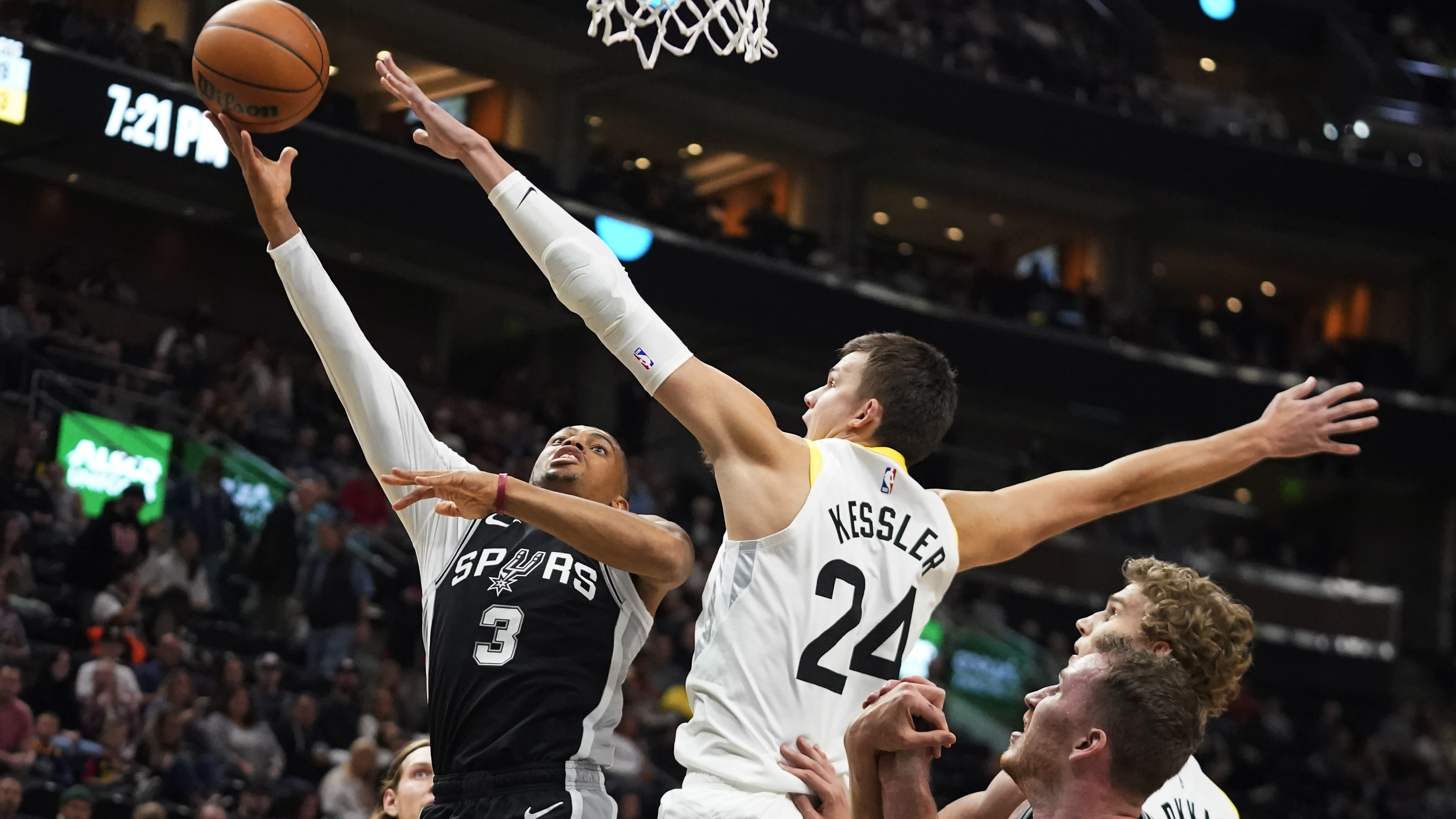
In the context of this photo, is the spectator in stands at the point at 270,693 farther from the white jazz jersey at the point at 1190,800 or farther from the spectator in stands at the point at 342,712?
the white jazz jersey at the point at 1190,800

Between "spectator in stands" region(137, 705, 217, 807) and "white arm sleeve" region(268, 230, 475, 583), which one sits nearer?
"white arm sleeve" region(268, 230, 475, 583)

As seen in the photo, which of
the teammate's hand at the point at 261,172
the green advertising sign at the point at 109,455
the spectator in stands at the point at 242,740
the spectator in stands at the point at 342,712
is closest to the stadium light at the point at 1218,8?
the green advertising sign at the point at 109,455

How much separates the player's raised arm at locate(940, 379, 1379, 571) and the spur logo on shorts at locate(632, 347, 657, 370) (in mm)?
989

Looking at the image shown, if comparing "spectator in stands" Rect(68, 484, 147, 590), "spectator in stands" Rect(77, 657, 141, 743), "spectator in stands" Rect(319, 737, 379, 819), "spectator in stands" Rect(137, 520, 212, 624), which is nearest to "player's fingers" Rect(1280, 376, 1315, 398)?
"spectator in stands" Rect(319, 737, 379, 819)

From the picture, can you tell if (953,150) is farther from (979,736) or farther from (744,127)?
(979,736)

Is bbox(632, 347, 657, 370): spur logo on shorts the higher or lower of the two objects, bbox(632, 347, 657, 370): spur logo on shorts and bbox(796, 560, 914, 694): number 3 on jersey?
the higher

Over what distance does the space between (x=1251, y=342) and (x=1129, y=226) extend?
3.03m

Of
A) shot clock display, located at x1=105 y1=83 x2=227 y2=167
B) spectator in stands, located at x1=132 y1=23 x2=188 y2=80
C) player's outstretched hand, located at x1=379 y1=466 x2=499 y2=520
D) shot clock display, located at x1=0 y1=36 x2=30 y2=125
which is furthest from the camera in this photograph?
spectator in stands, located at x1=132 y1=23 x2=188 y2=80

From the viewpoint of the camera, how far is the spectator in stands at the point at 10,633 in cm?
1060

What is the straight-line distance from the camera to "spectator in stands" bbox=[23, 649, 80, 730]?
10234mm

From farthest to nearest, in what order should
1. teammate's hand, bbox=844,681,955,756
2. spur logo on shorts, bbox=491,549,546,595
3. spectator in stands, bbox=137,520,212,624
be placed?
spectator in stands, bbox=137,520,212,624 → spur logo on shorts, bbox=491,549,546,595 → teammate's hand, bbox=844,681,955,756

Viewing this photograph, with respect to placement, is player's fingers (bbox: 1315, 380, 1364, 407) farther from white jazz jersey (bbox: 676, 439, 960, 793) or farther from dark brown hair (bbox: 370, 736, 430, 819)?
dark brown hair (bbox: 370, 736, 430, 819)

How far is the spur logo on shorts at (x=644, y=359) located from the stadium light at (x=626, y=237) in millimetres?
17176

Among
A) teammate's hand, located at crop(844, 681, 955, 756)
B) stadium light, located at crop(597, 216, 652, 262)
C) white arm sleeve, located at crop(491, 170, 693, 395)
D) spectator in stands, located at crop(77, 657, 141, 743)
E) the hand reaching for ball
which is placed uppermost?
stadium light, located at crop(597, 216, 652, 262)
